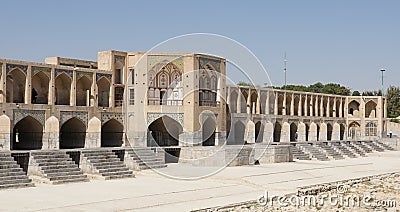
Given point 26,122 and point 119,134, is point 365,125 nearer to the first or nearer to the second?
point 119,134

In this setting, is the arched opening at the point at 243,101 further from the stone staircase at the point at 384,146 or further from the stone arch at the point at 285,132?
the stone staircase at the point at 384,146

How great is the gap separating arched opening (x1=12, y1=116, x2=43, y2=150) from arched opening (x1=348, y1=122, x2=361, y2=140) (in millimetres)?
30406

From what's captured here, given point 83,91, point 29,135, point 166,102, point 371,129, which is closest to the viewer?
point 29,135

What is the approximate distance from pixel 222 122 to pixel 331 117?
18766mm

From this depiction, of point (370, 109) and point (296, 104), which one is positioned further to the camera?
point (370, 109)

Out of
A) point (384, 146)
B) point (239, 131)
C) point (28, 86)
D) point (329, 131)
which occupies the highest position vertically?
point (28, 86)

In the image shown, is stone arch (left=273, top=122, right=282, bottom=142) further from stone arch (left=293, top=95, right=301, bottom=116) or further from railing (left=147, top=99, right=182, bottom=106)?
railing (left=147, top=99, right=182, bottom=106)

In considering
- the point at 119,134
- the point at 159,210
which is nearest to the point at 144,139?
the point at 119,134

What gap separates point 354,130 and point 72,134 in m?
29.1

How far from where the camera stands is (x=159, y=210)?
13008 mm

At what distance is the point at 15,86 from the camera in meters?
23.9

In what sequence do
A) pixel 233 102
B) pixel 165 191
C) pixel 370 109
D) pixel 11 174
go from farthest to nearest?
pixel 370 109, pixel 233 102, pixel 11 174, pixel 165 191

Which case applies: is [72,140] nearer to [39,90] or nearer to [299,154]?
[39,90]

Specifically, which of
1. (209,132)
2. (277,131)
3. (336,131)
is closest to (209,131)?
(209,132)
